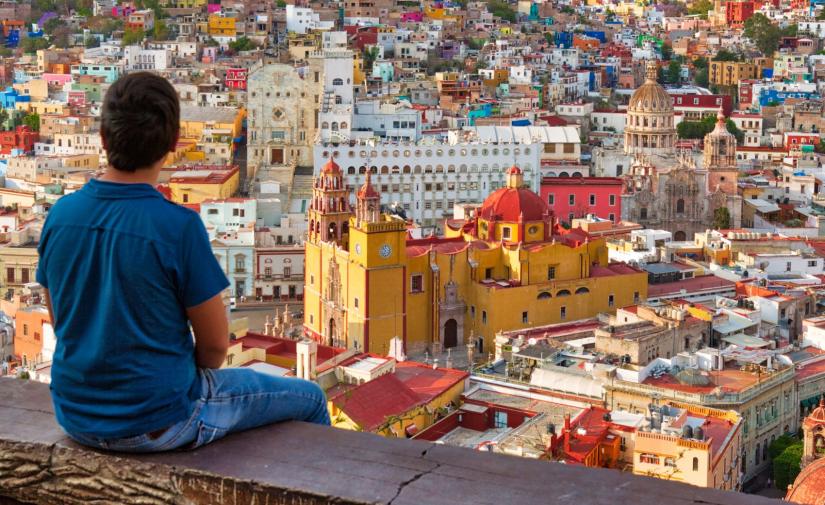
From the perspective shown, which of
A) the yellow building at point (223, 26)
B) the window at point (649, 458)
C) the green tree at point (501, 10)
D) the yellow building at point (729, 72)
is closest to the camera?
the window at point (649, 458)

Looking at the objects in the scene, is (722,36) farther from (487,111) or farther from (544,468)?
(544,468)

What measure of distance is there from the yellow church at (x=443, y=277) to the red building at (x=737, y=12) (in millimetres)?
64297

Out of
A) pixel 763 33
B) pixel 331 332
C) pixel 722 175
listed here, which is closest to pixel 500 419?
pixel 331 332

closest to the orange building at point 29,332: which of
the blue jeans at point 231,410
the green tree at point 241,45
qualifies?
the blue jeans at point 231,410

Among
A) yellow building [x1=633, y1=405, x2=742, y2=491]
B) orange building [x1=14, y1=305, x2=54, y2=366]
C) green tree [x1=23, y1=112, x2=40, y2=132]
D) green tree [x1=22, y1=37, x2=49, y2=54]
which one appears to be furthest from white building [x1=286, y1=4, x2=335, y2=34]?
yellow building [x1=633, y1=405, x2=742, y2=491]

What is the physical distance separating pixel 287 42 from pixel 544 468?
60400mm

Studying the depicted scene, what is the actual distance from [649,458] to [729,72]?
5296cm

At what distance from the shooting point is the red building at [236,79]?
52.1 meters

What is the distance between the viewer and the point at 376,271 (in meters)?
23.9

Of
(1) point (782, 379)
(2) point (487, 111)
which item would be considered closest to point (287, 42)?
(2) point (487, 111)

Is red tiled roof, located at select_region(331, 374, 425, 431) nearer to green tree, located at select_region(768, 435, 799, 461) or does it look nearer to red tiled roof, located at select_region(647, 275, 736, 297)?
green tree, located at select_region(768, 435, 799, 461)

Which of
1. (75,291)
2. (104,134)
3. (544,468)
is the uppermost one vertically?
(104,134)

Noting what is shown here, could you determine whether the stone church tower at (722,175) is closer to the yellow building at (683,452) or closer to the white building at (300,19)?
the yellow building at (683,452)

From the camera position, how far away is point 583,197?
119 feet
